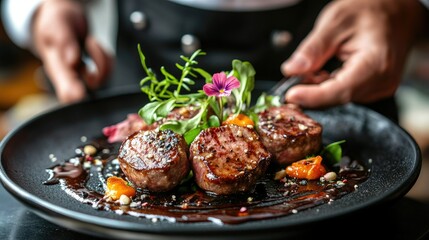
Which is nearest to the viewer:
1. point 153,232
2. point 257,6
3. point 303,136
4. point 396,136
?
point 153,232

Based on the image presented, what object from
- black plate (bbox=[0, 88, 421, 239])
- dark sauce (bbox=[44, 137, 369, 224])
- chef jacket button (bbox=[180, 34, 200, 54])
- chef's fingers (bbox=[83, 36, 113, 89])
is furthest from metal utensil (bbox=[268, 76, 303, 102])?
chef's fingers (bbox=[83, 36, 113, 89])

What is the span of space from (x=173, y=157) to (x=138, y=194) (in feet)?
0.49

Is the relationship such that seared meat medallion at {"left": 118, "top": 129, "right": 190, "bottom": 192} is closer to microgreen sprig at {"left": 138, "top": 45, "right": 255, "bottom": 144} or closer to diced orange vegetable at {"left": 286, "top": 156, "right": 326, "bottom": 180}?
microgreen sprig at {"left": 138, "top": 45, "right": 255, "bottom": 144}

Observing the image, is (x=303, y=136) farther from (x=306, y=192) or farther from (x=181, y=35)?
(x=181, y=35)

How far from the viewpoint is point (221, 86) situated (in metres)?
1.71

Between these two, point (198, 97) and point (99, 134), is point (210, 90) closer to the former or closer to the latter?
point (198, 97)

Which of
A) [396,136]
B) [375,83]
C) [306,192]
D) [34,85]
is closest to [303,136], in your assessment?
Result: [306,192]

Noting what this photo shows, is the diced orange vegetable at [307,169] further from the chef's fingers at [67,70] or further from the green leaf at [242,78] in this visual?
the chef's fingers at [67,70]

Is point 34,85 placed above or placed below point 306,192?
below

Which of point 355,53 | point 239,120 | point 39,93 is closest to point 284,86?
point 355,53

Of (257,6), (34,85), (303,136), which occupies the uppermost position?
(257,6)

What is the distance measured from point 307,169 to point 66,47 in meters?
1.38

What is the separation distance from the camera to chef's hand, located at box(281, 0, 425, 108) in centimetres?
211

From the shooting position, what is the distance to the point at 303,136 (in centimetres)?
175
